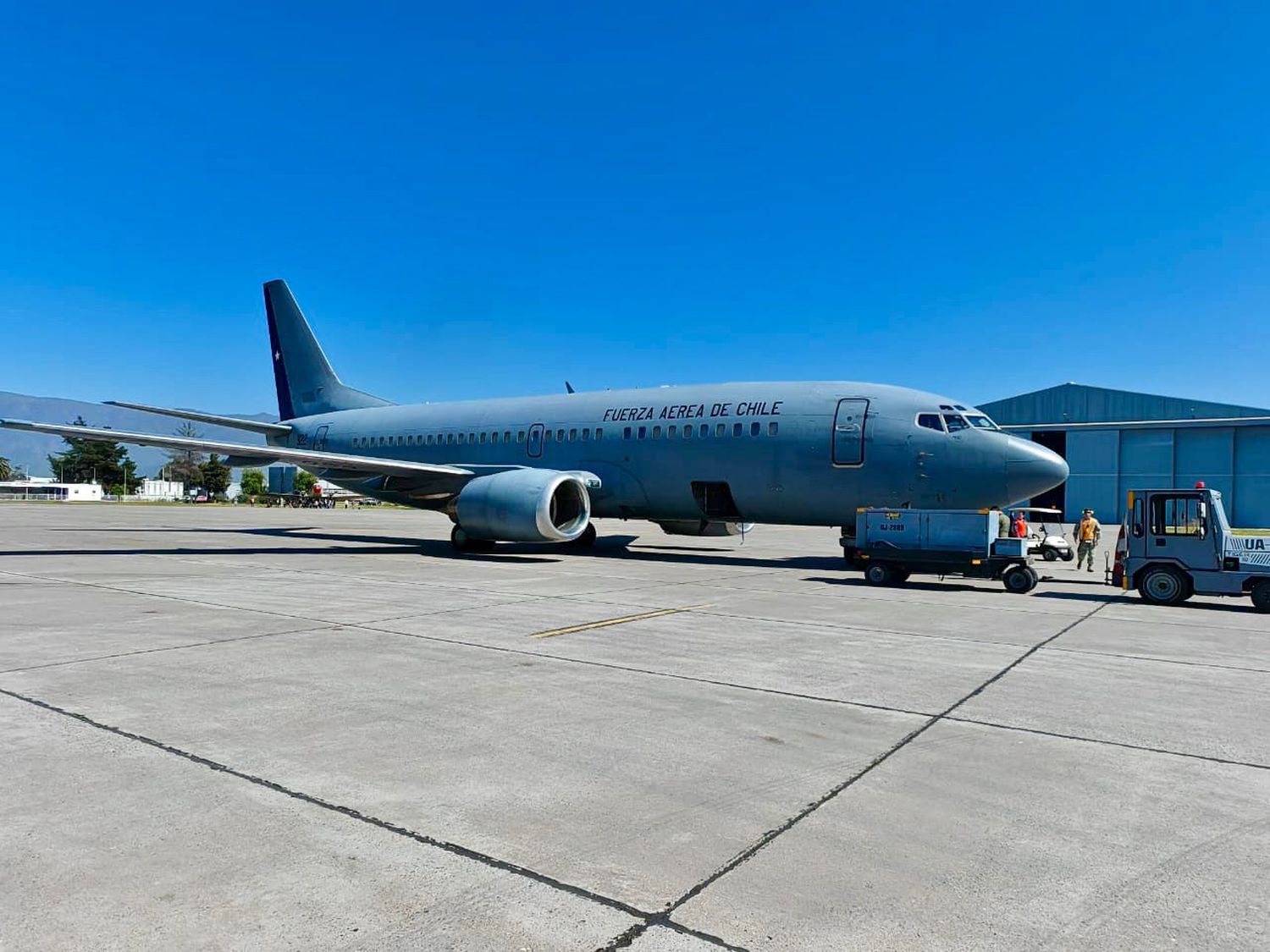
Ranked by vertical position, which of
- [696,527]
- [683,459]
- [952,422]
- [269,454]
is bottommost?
[696,527]

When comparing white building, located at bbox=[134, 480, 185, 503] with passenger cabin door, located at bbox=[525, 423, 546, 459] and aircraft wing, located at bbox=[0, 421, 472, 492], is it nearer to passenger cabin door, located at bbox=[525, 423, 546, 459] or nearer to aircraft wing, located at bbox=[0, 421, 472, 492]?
aircraft wing, located at bbox=[0, 421, 472, 492]

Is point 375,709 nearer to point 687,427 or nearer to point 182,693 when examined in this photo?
point 182,693

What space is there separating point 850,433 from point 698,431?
3447 millimetres

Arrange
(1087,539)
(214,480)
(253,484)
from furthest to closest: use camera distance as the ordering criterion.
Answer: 1. (253,484)
2. (214,480)
3. (1087,539)

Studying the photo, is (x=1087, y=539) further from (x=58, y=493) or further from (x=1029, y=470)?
(x=58, y=493)

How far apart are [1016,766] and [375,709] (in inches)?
164

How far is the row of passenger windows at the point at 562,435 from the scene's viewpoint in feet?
58.2

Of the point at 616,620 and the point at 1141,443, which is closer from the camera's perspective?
the point at 616,620

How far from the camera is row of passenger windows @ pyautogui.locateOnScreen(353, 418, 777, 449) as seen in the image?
17.7 metres

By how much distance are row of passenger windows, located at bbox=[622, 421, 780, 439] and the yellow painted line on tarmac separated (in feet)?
21.0

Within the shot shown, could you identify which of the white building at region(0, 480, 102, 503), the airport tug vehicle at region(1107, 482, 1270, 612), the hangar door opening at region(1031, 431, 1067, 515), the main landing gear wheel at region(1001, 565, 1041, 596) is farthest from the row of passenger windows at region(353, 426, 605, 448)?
the white building at region(0, 480, 102, 503)

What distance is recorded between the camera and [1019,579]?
14219 mm

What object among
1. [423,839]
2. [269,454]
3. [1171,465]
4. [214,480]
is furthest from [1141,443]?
[214,480]

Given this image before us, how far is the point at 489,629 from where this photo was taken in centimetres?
912
